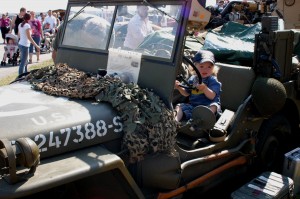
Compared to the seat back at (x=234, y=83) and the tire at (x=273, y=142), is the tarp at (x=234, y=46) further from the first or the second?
the tire at (x=273, y=142)

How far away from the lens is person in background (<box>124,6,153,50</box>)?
290 centimetres

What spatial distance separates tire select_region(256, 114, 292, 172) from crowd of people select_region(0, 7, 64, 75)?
4.77m

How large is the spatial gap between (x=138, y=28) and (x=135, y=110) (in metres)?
0.75

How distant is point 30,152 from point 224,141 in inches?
71.4

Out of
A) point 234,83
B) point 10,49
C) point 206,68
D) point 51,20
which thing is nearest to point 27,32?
point 10,49

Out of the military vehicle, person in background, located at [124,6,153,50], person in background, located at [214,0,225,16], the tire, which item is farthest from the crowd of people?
person in background, located at [214,0,225,16]

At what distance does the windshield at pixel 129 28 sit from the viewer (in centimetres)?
279

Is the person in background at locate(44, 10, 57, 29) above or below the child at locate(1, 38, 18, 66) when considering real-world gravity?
above

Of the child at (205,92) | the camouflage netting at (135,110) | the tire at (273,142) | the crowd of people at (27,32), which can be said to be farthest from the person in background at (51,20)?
the camouflage netting at (135,110)

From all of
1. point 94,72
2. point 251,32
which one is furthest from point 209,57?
point 251,32

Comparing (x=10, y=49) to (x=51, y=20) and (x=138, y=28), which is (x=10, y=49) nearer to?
(x=51, y=20)

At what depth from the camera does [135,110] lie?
97.1 inches

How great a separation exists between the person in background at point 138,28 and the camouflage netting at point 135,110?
14.0 inches

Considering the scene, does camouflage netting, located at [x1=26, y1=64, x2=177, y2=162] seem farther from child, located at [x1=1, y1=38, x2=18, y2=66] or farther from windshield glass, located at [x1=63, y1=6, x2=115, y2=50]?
child, located at [x1=1, y1=38, x2=18, y2=66]
